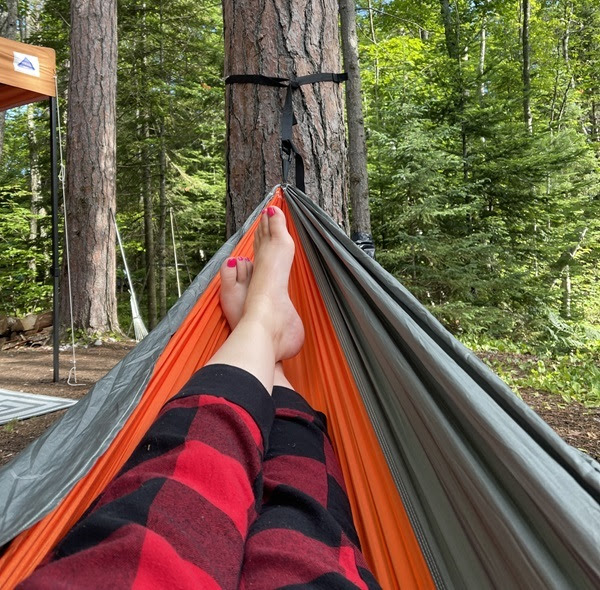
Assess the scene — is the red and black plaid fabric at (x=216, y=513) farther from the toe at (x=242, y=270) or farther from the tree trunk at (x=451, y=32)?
the tree trunk at (x=451, y=32)

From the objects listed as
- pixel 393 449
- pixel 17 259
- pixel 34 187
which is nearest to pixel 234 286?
pixel 393 449

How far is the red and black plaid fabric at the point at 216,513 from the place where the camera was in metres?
0.51

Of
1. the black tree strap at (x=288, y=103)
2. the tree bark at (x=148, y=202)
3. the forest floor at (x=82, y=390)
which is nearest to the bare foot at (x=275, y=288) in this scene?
the black tree strap at (x=288, y=103)

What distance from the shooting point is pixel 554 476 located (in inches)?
19.5

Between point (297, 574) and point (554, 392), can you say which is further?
point (554, 392)

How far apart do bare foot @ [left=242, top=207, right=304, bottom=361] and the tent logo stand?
2.13 metres

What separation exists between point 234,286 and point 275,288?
0.10 metres

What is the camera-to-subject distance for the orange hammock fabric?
2.23 feet

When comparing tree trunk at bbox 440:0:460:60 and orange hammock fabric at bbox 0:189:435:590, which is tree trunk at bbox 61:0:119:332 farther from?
orange hammock fabric at bbox 0:189:435:590

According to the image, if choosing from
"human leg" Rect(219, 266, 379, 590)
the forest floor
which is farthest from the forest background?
"human leg" Rect(219, 266, 379, 590)

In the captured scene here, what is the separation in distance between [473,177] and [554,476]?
583cm

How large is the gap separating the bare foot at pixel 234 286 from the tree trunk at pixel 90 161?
365cm

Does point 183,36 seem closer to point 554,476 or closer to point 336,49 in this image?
point 336,49

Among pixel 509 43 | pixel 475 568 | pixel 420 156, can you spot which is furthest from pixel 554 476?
pixel 509 43
